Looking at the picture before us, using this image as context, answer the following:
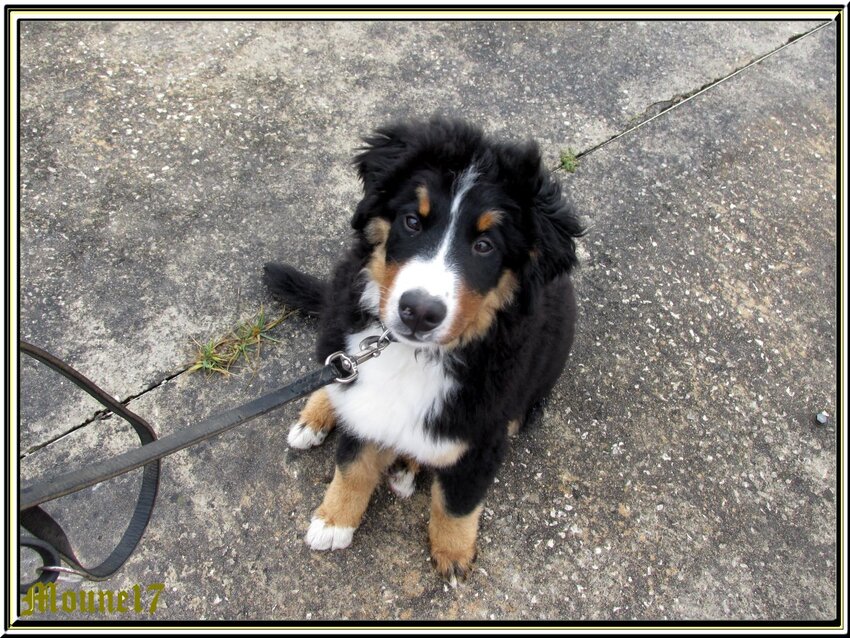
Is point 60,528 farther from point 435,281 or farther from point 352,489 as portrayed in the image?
point 435,281

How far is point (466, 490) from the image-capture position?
7.22 feet

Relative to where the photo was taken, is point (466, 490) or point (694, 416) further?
point (694, 416)

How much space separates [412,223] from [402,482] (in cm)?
117

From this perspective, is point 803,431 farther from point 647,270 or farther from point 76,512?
point 76,512

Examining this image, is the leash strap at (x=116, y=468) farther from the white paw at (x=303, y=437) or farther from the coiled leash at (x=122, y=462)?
the white paw at (x=303, y=437)

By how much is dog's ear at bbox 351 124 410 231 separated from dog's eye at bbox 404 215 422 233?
0.14 metres

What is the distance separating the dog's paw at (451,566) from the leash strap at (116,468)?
90 centimetres

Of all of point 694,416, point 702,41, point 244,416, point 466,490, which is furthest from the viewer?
point 702,41

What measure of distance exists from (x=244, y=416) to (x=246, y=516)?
2.86ft

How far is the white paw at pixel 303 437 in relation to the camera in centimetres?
257

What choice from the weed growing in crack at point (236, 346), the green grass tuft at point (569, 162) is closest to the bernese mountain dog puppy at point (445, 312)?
the weed growing in crack at point (236, 346)

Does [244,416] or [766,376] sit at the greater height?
[244,416]

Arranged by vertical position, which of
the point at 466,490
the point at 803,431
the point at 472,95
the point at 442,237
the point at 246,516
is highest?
the point at 442,237
